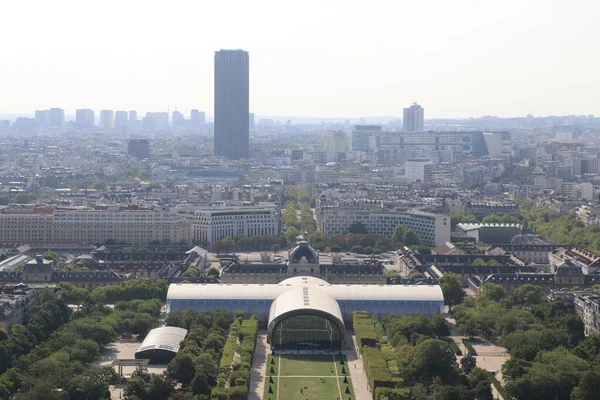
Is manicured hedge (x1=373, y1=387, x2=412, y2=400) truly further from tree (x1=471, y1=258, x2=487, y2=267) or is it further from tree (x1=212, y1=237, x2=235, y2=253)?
tree (x1=212, y1=237, x2=235, y2=253)

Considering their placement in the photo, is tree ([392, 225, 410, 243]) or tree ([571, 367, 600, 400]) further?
tree ([392, 225, 410, 243])

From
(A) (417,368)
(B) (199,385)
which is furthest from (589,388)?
(B) (199,385)

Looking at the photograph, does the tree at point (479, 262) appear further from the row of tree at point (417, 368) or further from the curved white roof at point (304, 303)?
the row of tree at point (417, 368)

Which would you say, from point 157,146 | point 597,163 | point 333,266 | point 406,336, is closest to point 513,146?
point 597,163

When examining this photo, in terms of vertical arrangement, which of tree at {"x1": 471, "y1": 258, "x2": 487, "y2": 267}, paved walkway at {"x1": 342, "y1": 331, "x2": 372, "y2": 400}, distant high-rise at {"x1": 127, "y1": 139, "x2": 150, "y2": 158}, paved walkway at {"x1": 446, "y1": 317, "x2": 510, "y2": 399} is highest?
distant high-rise at {"x1": 127, "y1": 139, "x2": 150, "y2": 158}

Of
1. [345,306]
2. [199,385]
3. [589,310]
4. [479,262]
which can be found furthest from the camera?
[479,262]

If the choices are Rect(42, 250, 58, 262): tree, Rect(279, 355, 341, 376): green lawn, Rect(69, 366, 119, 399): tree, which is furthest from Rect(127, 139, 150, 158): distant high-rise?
Rect(69, 366, 119, 399): tree

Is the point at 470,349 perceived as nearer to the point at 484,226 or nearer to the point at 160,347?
the point at 160,347

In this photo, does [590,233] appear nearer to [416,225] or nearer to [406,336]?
[416,225]
